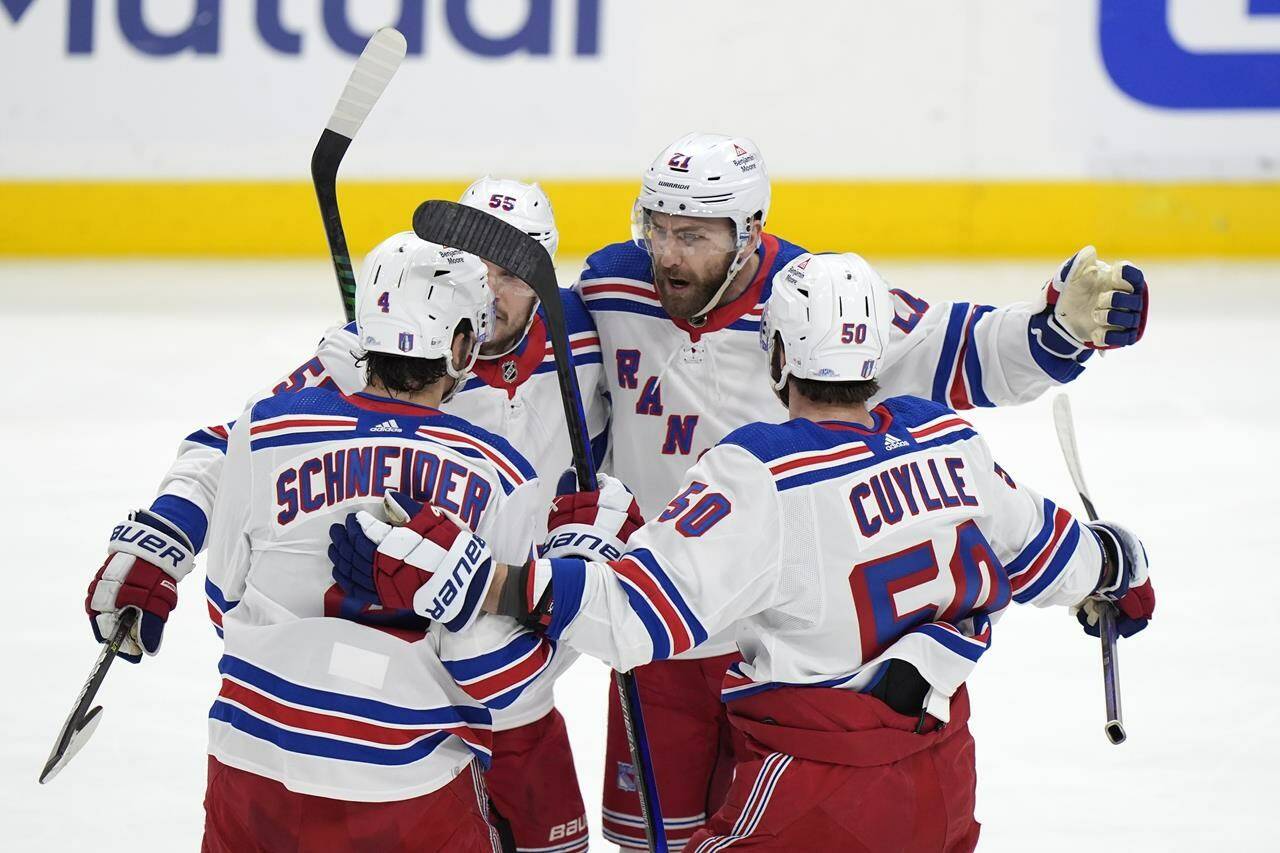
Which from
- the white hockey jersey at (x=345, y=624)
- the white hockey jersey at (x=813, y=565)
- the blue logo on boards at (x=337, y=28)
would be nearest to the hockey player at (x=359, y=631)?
the white hockey jersey at (x=345, y=624)

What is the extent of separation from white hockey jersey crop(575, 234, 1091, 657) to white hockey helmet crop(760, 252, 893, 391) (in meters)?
0.50

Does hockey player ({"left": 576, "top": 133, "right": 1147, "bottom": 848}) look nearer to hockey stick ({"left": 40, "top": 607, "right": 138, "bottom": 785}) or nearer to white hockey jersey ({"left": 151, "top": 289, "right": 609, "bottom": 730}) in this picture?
white hockey jersey ({"left": 151, "top": 289, "right": 609, "bottom": 730})

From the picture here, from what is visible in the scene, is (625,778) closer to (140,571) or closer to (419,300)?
(140,571)

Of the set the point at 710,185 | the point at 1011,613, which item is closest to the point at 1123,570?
the point at 710,185

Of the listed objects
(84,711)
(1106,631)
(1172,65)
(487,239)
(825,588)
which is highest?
(1172,65)

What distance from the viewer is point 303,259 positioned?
8.28 m

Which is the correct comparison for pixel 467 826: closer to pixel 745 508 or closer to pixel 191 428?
pixel 745 508

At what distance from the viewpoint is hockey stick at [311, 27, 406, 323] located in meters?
2.66

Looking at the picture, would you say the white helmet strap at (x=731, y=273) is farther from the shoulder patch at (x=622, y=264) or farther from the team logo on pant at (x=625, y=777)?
the team logo on pant at (x=625, y=777)

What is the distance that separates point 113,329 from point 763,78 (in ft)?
9.80

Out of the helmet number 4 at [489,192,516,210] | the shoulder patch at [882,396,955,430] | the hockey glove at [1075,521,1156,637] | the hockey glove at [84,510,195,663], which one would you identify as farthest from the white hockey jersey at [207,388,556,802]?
the hockey glove at [1075,521,1156,637]

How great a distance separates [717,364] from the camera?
2758 millimetres

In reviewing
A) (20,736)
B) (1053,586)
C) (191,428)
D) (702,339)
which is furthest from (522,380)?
(191,428)

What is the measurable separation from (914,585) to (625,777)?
0.90 m
